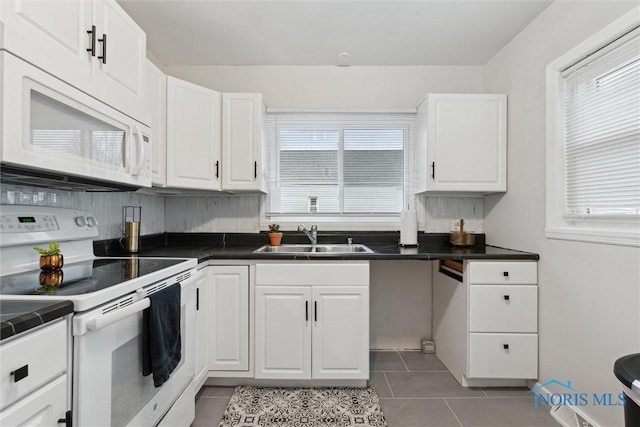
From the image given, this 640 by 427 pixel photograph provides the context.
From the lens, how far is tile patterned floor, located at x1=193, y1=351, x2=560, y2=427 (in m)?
1.82

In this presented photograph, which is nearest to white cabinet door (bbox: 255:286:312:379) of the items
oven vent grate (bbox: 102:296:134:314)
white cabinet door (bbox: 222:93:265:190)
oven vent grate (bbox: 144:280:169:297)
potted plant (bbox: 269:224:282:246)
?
potted plant (bbox: 269:224:282:246)

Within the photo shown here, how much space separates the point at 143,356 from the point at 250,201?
1702mm

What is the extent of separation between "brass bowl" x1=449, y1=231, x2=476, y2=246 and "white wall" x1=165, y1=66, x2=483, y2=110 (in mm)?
1189

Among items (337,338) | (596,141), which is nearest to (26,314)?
(337,338)

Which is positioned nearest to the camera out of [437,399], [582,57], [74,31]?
[74,31]

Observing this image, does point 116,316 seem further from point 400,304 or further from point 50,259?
point 400,304

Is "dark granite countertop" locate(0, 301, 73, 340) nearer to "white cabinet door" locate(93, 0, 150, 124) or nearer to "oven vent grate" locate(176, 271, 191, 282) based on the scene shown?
"oven vent grate" locate(176, 271, 191, 282)

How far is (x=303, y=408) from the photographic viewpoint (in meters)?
1.93

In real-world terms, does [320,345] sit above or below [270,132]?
below

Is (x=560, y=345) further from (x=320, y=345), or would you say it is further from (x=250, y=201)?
(x=250, y=201)

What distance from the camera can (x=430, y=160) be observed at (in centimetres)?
251

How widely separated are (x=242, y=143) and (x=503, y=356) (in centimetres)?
236

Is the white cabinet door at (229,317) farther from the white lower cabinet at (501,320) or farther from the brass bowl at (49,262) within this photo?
the white lower cabinet at (501,320)

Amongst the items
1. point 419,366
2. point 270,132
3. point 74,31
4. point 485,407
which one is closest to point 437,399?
point 485,407
